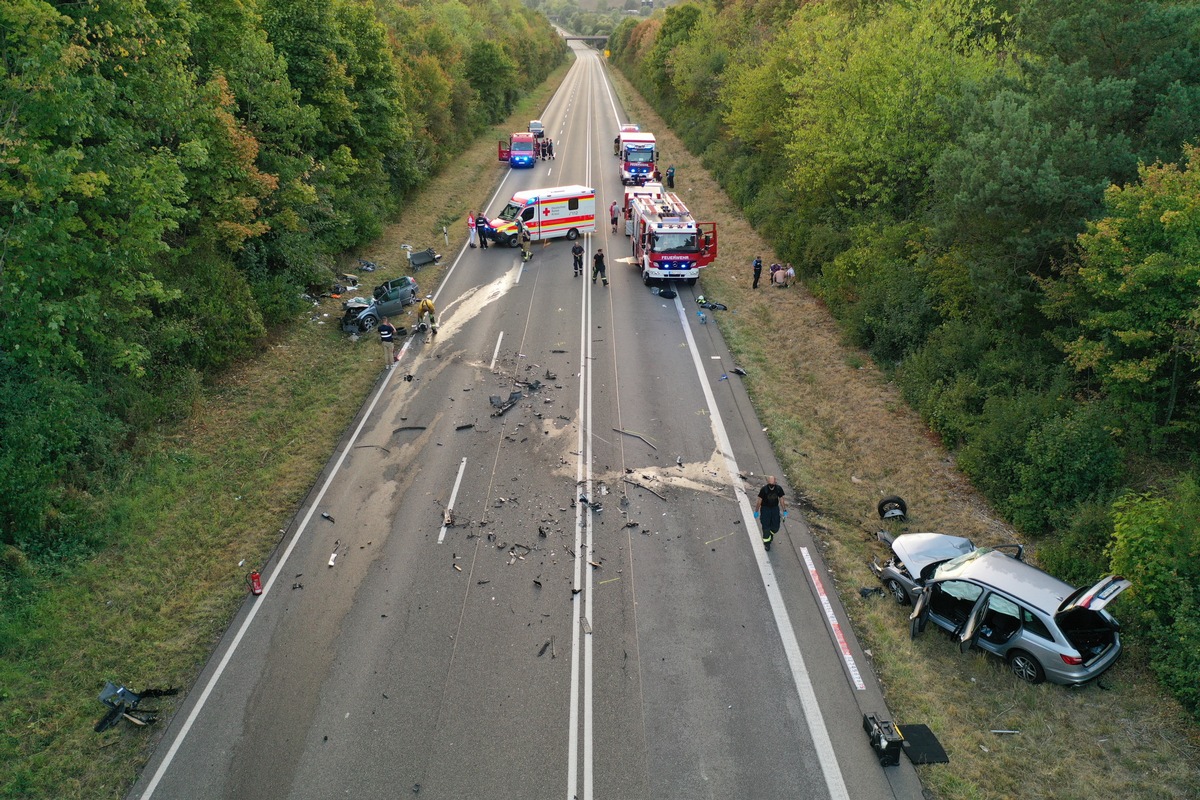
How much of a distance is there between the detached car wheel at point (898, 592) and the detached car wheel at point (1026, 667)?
1.81 metres

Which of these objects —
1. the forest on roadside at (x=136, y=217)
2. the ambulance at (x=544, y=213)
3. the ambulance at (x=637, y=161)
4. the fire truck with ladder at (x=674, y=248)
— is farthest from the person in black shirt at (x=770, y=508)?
the ambulance at (x=637, y=161)

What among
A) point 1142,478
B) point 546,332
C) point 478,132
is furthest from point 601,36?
point 1142,478

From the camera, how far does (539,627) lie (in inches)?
474

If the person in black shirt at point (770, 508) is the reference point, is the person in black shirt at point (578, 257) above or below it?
above

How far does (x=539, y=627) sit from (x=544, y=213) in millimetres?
24350

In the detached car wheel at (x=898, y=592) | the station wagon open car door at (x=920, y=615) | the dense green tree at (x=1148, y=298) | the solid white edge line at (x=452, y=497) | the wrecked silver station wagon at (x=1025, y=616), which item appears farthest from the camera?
the solid white edge line at (x=452, y=497)

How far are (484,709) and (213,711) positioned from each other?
13.8 feet

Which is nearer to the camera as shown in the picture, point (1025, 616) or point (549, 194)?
point (1025, 616)

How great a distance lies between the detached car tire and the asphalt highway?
1.77m

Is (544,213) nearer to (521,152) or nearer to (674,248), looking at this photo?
(674,248)

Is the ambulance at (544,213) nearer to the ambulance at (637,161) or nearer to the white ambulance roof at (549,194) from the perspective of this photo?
the white ambulance roof at (549,194)

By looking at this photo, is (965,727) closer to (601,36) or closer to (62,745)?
(62,745)

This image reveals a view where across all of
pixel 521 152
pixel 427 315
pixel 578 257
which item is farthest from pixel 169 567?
pixel 521 152

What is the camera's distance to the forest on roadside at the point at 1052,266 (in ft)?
40.3
